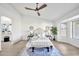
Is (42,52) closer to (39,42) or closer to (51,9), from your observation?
(39,42)

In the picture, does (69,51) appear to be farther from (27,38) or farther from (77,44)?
(27,38)

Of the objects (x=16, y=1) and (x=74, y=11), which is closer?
(x=16, y=1)

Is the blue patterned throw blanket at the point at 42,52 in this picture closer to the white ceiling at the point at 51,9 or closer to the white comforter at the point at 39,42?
the white comforter at the point at 39,42

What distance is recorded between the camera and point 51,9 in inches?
112

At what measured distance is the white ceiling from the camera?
2703 millimetres

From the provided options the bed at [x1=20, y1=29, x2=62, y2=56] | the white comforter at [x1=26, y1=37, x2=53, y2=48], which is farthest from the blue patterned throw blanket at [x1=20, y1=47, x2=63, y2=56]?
the white comforter at [x1=26, y1=37, x2=53, y2=48]

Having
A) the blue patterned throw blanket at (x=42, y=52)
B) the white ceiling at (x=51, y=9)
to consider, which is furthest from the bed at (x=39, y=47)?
→ the white ceiling at (x=51, y=9)

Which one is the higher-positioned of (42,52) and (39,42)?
(39,42)

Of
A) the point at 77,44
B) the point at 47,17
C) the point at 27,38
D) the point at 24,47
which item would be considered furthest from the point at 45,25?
the point at 77,44

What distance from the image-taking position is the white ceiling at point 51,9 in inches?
106

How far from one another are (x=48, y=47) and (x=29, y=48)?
526 mm

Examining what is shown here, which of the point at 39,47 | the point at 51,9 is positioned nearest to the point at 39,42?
the point at 39,47

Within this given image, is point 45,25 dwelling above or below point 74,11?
below

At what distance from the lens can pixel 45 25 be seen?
2.93m
